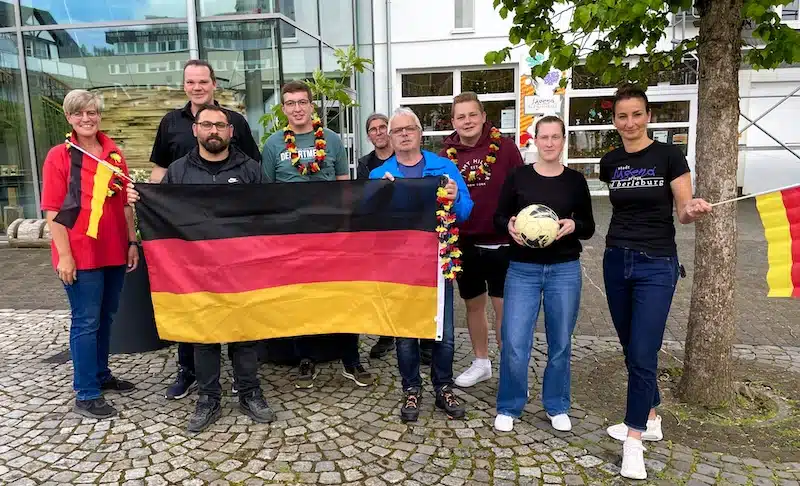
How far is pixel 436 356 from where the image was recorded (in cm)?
399

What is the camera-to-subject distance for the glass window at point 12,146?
10656mm

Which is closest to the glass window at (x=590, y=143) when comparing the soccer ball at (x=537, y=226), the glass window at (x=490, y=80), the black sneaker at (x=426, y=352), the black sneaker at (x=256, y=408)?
the glass window at (x=490, y=80)

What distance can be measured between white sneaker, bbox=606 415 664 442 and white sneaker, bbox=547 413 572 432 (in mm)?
242

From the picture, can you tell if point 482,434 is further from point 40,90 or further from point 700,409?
point 40,90

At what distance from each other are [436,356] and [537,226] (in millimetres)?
1162

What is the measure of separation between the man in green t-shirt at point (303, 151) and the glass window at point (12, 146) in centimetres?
816

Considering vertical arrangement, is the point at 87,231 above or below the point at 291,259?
above

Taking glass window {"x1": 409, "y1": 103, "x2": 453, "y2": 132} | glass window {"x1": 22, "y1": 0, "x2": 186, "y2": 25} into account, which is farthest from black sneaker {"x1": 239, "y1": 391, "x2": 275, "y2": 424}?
glass window {"x1": 409, "y1": 103, "x2": 453, "y2": 132}

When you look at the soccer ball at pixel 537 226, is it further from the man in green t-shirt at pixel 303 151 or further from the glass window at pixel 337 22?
the glass window at pixel 337 22

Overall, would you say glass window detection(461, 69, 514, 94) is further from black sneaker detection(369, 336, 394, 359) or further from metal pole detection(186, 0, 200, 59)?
black sneaker detection(369, 336, 394, 359)

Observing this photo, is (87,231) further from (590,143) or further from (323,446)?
(590,143)

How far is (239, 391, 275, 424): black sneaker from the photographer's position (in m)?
3.90

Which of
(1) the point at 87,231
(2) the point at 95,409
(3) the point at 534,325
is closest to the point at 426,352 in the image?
(3) the point at 534,325

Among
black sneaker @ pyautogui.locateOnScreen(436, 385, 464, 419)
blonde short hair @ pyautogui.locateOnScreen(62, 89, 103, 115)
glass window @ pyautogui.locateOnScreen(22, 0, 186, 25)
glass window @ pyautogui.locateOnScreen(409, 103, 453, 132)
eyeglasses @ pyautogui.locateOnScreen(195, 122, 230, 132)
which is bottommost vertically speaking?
Result: black sneaker @ pyautogui.locateOnScreen(436, 385, 464, 419)
